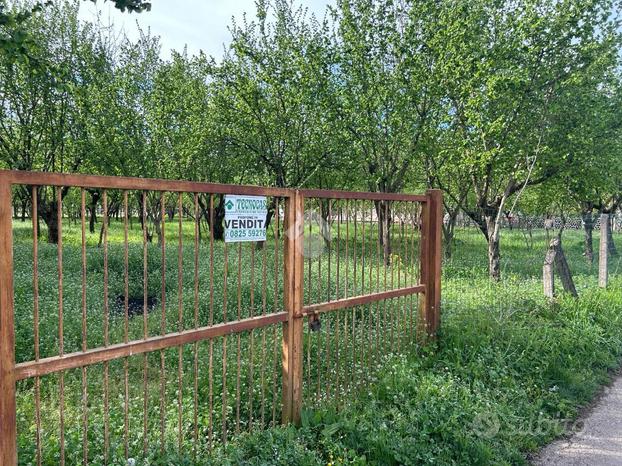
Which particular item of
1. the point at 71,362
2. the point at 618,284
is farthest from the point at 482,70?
the point at 71,362

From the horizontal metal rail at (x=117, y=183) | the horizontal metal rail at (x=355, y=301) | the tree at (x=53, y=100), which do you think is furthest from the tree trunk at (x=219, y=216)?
the tree at (x=53, y=100)

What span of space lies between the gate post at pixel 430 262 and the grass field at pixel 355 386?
22 centimetres

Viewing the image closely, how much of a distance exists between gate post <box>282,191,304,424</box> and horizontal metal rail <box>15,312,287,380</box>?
4.7 inches

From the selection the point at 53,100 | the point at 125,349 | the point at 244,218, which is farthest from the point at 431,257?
the point at 53,100

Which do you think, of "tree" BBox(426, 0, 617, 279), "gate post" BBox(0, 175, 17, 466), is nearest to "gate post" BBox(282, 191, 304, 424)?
"gate post" BBox(0, 175, 17, 466)

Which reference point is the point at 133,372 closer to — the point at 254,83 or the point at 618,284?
Answer: the point at 618,284

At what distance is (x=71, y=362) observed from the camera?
81.0 inches

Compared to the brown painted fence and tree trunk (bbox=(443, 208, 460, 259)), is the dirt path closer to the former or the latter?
the brown painted fence

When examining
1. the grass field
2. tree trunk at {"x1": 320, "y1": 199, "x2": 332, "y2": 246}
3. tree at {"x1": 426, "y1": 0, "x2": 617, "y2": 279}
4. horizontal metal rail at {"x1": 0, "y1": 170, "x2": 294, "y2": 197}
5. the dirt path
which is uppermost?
tree at {"x1": 426, "y1": 0, "x2": 617, "y2": 279}

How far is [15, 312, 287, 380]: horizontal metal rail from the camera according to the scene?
1.95 meters

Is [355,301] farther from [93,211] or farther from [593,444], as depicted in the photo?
[93,211]

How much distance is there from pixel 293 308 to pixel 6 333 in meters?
1.72

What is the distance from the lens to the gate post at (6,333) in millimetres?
1810

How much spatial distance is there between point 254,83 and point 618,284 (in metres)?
10.2
